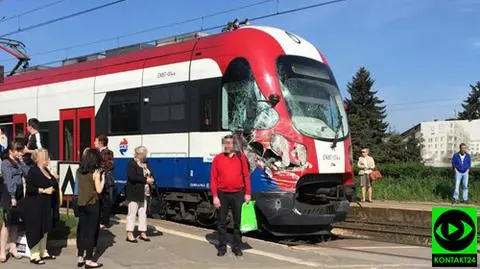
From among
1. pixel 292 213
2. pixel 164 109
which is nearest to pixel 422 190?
pixel 292 213

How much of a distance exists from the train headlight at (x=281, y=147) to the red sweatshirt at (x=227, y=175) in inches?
72.0

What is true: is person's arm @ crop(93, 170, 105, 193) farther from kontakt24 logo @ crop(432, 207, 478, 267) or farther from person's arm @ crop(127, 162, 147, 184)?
kontakt24 logo @ crop(432, 207, 478, 267)

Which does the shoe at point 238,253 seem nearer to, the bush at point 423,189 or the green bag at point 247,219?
the green bag at point 247,219

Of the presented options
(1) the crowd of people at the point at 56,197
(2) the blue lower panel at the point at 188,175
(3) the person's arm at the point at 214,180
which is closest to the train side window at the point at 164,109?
(2) the blue lower panel at the point at 188,175

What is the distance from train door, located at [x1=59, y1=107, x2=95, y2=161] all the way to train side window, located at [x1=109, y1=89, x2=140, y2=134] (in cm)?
72

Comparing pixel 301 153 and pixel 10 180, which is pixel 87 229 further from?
pixel 301 153

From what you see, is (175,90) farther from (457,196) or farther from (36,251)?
(457,196)

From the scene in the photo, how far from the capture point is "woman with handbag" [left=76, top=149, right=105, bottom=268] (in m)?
8.31

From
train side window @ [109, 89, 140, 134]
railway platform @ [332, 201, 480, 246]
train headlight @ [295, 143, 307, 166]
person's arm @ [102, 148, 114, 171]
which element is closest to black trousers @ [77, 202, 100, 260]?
person's arm @ [102, 148, 114, 171]

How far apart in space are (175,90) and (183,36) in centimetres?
147

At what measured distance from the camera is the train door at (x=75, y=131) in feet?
48.0

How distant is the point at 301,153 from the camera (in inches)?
435

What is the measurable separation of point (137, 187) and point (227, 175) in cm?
170

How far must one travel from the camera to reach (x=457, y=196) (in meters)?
18.8
